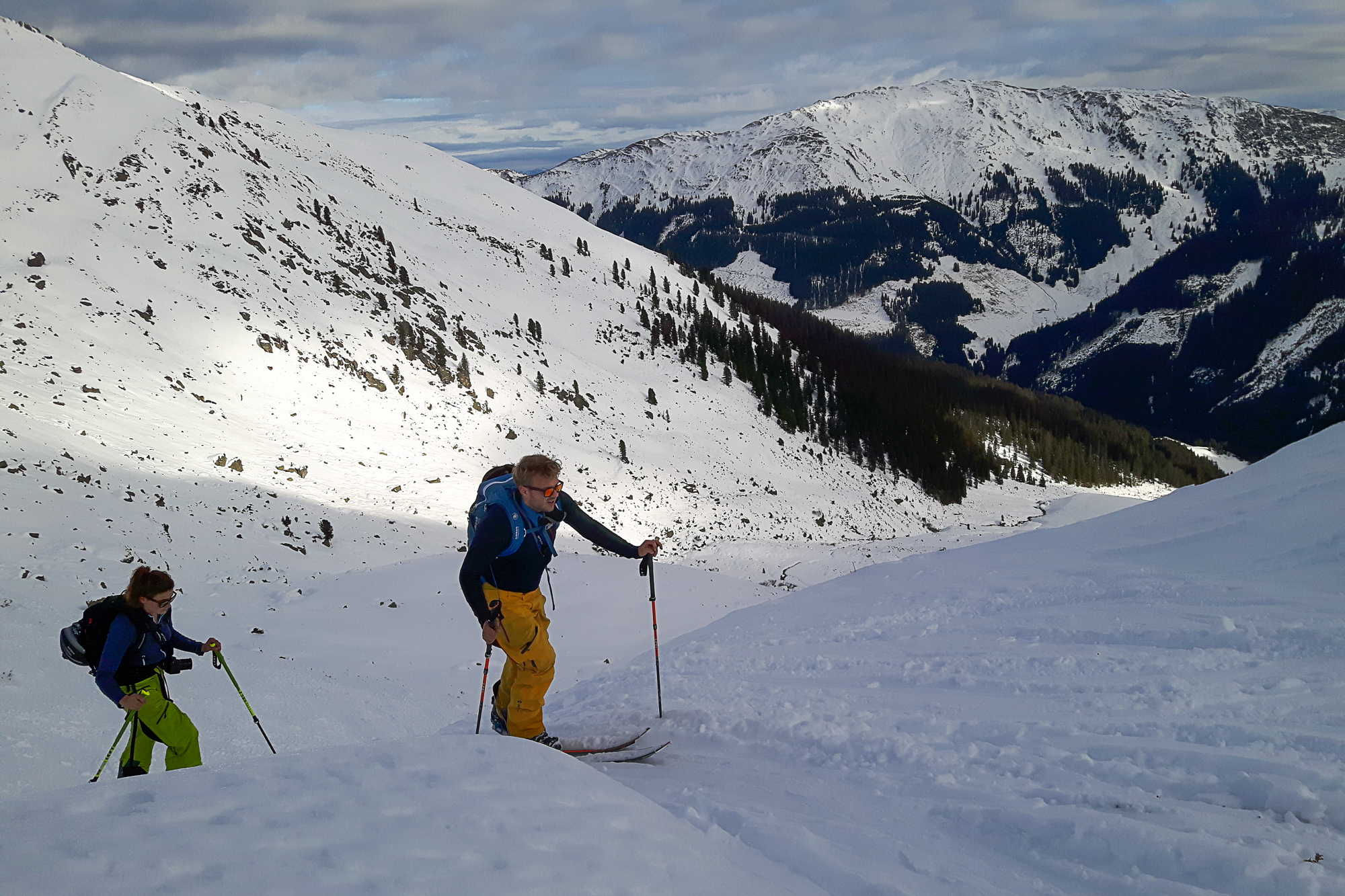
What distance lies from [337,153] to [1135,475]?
106 metres

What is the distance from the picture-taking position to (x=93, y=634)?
5.29m

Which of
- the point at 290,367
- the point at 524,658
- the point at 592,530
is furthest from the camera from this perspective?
the point at 290,367

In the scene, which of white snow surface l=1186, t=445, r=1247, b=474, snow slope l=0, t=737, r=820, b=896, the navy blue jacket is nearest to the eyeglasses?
the navy blue jacket

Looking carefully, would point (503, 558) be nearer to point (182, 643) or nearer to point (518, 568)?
point (518, 568)

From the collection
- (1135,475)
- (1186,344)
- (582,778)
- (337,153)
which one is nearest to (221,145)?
(337,153)

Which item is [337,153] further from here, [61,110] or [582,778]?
[582,778]

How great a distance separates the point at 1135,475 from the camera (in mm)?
97938

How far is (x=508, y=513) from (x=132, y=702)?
3112 millimetres

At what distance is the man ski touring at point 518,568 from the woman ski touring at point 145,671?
93.6 inches

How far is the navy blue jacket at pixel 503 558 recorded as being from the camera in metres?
5.42

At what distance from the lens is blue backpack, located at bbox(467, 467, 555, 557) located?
5547 millimetres

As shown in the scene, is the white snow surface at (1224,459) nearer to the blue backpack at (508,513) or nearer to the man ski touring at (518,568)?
the man ski touring at (518,568)

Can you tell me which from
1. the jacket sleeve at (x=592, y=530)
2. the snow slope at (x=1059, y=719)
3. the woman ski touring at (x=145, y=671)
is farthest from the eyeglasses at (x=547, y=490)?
the woman ski touring at (x=145, y=671)

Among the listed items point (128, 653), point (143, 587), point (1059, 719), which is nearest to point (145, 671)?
point (128, 653)
